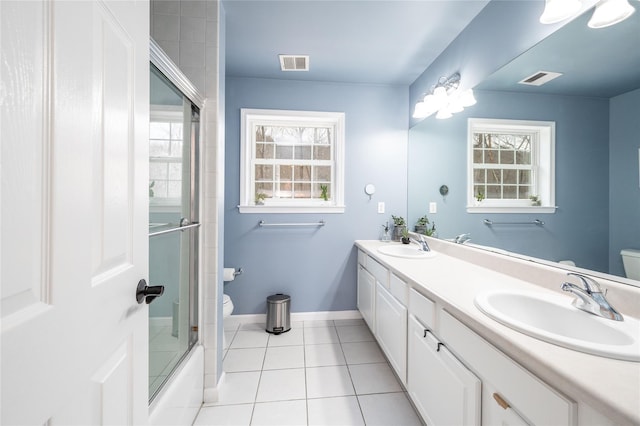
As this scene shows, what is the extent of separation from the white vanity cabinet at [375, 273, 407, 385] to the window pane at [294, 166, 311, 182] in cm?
136

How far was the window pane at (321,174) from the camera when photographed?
2.80m

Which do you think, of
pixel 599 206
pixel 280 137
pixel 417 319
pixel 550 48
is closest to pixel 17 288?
pixel 417 319

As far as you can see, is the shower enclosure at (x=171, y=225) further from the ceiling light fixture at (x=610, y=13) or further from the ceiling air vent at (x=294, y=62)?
the ceiling light fixture at (x=610, y=13)

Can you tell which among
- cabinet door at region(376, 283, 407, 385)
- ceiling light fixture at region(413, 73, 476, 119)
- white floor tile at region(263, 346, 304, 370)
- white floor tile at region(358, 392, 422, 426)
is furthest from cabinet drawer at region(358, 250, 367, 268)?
ceiling light fixture at region(413, 73, 476, 119)

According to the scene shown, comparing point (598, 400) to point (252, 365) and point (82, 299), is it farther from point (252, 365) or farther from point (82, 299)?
point (252, 365)

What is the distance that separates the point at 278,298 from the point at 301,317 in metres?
0.36

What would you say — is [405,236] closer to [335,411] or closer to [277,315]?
[277,315]

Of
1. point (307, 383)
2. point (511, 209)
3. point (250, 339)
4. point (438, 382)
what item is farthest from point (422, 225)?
point (250, 339)

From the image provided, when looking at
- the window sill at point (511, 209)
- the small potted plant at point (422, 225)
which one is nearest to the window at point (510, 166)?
the window sill at point (511, 209)

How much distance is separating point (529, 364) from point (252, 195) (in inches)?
95.7

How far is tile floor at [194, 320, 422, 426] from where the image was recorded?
1.48 metres

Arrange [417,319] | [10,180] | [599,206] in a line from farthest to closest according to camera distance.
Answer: [417,319]
[599,206]
[10,180]

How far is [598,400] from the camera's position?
1.75 feet

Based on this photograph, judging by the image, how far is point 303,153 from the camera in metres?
2.79
